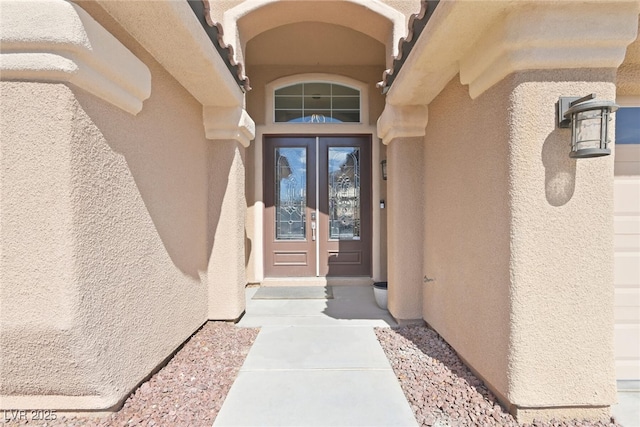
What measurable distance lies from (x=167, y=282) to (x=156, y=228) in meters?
0.54

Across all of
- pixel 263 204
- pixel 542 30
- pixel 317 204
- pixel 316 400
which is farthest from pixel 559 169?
pixel 263 204

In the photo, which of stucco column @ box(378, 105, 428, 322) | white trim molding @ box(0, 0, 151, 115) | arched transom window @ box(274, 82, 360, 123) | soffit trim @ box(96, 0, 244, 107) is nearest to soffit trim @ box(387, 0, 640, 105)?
stucco column @ box(378, 105, 428, 322)

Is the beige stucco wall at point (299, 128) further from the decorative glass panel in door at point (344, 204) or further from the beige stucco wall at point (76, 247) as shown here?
the beige stucco wall at point (76, 247)

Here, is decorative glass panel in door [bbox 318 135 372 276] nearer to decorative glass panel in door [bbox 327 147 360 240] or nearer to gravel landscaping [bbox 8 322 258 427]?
decorative glass panel in door [bbox 327 147 360 240]

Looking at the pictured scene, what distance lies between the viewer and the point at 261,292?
536cm

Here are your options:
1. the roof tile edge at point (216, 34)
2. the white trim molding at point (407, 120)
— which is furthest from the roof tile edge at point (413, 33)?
the roof tile edge at point (216, 34)

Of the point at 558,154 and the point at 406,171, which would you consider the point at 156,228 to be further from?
the point at 558,154

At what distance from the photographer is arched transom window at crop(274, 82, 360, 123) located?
19.8 ft

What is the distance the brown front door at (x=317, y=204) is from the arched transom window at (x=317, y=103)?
433mm

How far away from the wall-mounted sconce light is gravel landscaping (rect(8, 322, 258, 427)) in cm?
305

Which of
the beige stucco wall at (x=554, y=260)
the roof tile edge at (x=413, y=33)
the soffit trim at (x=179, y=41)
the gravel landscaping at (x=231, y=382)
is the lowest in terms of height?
the gravel landscaping at (x=231, y=382)

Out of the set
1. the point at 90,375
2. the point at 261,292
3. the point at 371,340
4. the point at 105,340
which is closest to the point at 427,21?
the point at 371,340

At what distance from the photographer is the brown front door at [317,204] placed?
591 centimetres

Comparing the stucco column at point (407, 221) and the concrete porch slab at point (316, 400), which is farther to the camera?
the stucco column at point (407, 221)
